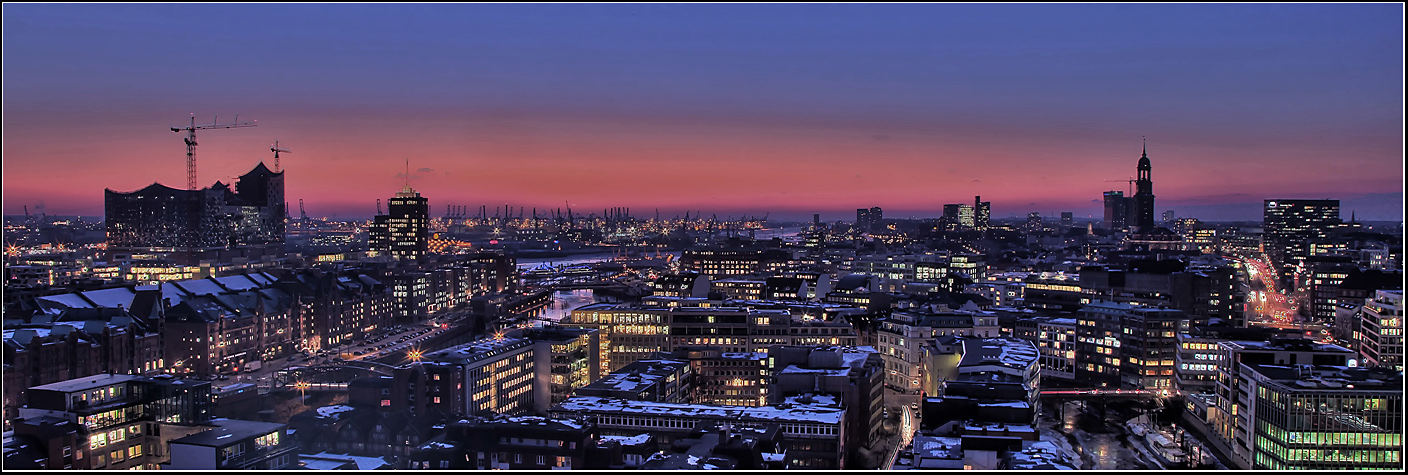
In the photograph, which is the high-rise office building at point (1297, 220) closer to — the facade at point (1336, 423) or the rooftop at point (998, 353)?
the rooftop at point (998, 353)

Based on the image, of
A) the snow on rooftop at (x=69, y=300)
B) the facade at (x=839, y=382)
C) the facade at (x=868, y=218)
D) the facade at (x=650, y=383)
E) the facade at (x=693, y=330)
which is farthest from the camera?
the facade at (x=868, y=218)

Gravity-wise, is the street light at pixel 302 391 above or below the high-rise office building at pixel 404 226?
below

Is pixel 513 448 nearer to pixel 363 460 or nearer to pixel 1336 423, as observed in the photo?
pixel 363 460

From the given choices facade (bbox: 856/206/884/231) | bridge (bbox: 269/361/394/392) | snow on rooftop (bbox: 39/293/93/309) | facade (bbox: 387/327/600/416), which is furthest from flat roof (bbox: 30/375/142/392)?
facade (bbox: 856/206/884/231)

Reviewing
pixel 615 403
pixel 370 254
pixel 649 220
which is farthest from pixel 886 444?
pixel 649 220

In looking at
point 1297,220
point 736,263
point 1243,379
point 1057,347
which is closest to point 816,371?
point 1243,379

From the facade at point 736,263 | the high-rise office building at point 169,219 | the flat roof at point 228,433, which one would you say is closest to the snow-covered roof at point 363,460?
the flat roof at point 228,433

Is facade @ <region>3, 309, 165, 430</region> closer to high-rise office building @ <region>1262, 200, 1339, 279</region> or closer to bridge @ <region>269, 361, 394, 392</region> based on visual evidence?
bridge @ <region>269, 361, 394, 392</region>
